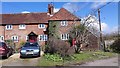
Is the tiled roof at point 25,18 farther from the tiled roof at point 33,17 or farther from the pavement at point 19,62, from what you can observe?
the pavement at point 19,62

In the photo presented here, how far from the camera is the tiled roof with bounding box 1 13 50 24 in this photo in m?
46.9

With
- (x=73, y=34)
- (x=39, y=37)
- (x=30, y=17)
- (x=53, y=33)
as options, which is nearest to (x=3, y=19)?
(x=30, y=17)

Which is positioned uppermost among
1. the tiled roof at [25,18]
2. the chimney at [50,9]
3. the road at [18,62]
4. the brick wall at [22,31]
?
the chimney at [50,9]

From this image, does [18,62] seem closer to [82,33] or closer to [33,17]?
[82,33]

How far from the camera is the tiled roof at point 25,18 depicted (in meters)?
46.9

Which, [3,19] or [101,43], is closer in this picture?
[101,43]

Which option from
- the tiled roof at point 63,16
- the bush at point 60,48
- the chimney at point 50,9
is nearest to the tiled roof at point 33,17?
the tiled roof at point 63,16

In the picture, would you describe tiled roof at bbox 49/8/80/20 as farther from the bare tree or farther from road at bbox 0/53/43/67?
road at bbox 0/53/43/67

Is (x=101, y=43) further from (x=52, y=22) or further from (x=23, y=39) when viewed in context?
(x=23, y=39)

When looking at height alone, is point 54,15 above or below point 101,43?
above

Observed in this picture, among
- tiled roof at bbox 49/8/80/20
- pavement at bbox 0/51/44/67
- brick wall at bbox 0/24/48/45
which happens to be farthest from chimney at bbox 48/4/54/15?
pavement at bbox 0/51/44/67

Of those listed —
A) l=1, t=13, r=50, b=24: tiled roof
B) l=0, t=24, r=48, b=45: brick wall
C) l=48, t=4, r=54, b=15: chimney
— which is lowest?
l=0, t=24, r=48, b=45: brick wall

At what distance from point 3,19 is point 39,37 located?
28.8 ft

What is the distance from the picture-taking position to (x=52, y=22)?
43.8 m
